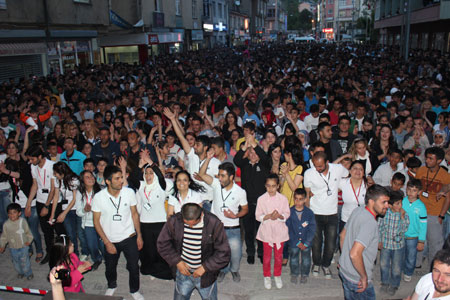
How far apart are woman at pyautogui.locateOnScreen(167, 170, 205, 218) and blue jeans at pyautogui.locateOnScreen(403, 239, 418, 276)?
114 inches

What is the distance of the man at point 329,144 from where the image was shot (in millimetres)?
6840

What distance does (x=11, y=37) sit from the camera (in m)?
16.4

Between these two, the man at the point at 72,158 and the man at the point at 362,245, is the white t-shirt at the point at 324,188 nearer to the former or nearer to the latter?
the man at the point at 362,245

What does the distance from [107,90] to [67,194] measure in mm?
8240

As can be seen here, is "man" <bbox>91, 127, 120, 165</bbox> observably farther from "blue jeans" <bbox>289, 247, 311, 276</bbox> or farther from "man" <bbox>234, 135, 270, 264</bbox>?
"blue jeans" <bbox>289, 247, 311, 276</bbox>

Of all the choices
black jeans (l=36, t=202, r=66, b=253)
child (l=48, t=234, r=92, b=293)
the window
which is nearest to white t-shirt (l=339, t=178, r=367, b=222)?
child (l=48, t=234, r=92, b=293)

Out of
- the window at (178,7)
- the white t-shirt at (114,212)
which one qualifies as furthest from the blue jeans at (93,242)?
the window at (178,7)

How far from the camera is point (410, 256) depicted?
5.53 meters

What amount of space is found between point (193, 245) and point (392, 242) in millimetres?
2675

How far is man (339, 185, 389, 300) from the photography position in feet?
13.1

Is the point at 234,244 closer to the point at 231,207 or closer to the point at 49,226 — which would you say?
the point at 231,207

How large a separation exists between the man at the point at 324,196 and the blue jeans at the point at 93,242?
319 cm

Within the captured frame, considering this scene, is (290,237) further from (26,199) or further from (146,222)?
(26,199)

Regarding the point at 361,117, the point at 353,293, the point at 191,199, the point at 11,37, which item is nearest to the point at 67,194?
the point at 191,199
